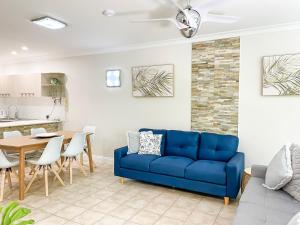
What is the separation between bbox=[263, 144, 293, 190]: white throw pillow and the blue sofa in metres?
0.52

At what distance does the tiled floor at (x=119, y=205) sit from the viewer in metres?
2.69

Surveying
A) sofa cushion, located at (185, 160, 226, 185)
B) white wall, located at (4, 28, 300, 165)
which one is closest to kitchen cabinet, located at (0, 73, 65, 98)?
white wall, located at (4, 28, 300, 165)

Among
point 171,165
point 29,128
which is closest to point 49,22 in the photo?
point 171,165

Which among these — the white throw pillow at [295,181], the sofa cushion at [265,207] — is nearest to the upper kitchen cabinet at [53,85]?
the sofa cushion at [265,207]

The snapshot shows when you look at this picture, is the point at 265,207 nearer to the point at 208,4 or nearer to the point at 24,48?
the point at 208,4

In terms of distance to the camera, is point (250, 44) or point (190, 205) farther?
point (250, 44)

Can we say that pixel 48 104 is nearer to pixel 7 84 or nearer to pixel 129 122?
pixel 7 84

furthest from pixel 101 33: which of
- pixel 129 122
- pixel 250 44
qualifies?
pixel 250 44

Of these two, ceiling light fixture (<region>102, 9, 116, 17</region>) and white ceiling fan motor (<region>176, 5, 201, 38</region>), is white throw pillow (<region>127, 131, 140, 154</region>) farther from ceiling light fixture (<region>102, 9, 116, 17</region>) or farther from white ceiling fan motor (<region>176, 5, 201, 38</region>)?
white ceiling fan motor (<region>176, 5, 201, 38</region>)

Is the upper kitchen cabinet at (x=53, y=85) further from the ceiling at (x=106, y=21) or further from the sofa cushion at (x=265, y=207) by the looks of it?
the sofa cushion at (x=265, y=207)

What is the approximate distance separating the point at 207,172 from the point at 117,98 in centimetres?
271

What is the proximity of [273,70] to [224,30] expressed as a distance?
101 centimetres

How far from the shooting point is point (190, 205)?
3076 millimetres

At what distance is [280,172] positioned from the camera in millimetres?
2328
